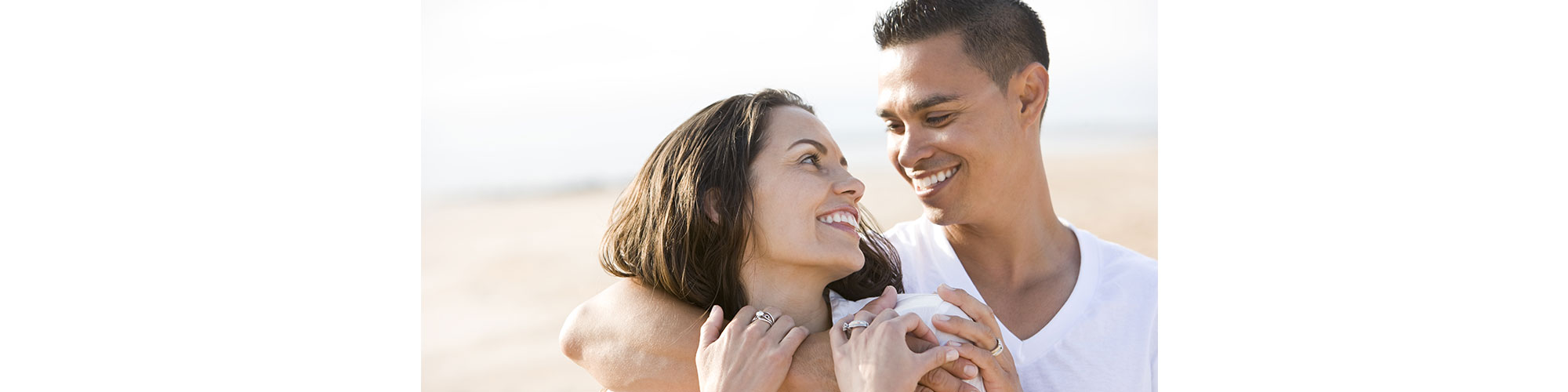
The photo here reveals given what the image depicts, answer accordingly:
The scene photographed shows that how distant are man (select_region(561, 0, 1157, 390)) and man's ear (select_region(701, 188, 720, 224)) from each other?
0.18 metres

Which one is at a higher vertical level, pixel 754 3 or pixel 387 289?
pixel 754 3

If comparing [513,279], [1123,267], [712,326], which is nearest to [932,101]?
[1123,267]

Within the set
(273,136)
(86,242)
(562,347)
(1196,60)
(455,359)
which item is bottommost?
(455,359)

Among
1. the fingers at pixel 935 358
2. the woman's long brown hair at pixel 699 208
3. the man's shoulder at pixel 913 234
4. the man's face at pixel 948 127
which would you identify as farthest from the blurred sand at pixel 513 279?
the fingers at pixel 935 358

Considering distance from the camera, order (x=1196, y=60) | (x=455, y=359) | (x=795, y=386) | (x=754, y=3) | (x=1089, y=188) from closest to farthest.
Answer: (x=795, y=386), (x=1196, y=60), (x=754, y=3), (x=1089, y=188), (x=455, y=359)


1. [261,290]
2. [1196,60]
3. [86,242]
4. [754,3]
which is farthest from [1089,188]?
[86,242]

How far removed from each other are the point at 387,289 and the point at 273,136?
0.42 meters

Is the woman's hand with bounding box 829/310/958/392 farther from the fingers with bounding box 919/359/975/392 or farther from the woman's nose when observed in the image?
the woman's nose

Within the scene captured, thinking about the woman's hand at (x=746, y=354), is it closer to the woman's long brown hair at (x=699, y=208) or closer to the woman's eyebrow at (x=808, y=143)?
the woman's long brown hair at (x=699, y=208)

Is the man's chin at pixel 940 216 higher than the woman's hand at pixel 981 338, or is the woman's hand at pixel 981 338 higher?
the man's chin at pixel 940 216

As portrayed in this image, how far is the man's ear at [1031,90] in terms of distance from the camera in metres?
2.49

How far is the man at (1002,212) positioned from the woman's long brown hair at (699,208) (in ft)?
0.24

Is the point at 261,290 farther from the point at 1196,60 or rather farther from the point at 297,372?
the point at 1196,60

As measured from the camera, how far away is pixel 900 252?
2455 millimetres
